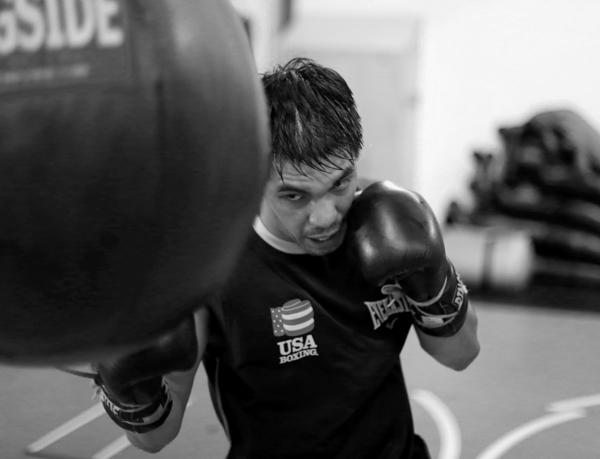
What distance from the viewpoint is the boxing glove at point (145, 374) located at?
2.60 feet

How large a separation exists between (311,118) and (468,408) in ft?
5.38

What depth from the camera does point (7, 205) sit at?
0.58 m

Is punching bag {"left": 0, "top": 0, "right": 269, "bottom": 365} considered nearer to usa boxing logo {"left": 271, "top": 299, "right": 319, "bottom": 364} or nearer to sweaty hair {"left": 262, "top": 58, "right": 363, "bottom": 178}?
sweaty hair {"left": 262, "top": 58, "right": 363, "bottom": 178}

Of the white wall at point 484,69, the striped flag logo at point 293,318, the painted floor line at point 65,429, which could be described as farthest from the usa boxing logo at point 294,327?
the white wall at point 484,69

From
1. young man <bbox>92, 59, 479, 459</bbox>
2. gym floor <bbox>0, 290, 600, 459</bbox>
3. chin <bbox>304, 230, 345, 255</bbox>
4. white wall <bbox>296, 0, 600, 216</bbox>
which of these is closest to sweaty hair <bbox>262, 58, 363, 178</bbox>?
young man <bbox>92, 59, 479, 459</bbox>

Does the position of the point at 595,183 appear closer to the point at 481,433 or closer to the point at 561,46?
the point at 561,46

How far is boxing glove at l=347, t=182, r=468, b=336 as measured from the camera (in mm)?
1157

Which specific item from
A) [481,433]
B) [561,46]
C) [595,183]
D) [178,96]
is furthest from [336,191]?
[561,46]

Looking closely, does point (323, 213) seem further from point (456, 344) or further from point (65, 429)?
point (65, 429)

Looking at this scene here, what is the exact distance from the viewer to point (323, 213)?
3.74 ft

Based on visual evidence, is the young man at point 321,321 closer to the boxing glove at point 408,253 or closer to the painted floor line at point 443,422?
the boxing glove at point 408,253

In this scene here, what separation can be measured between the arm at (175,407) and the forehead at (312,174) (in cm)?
25

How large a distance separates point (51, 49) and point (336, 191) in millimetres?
625

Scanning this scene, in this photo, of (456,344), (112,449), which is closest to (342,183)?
(456,344)
